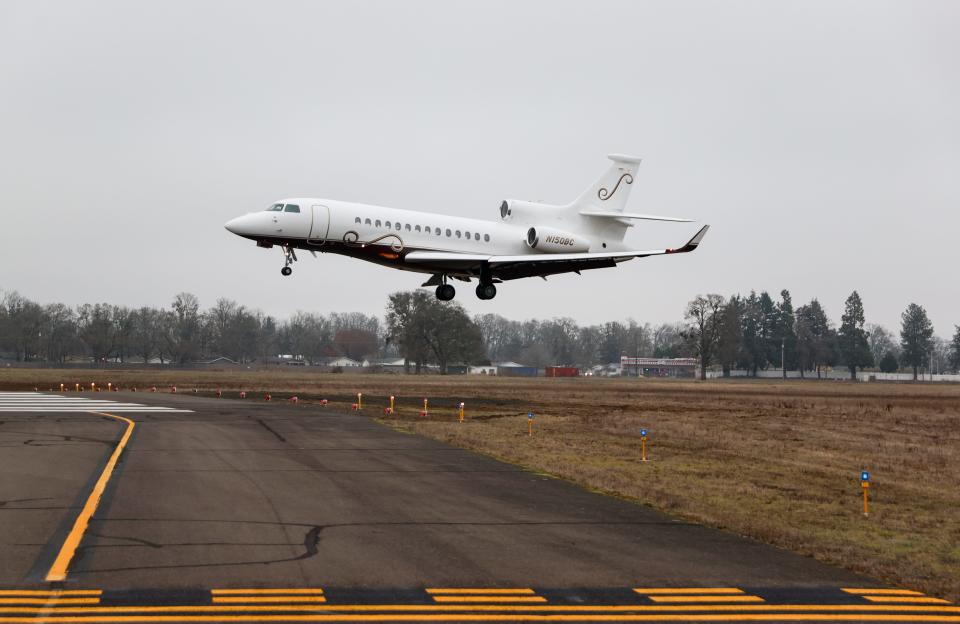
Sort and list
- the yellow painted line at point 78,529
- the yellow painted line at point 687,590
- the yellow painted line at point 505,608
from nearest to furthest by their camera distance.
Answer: the yellow painted line at point 505,608 → the yellow painted line at point 687,590 → the yellow painted line at point 78,529

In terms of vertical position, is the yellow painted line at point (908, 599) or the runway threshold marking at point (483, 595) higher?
the runway threshold marking at point (483, 595)

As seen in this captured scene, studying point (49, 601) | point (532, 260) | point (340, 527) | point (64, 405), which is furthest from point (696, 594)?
point (64, 405)

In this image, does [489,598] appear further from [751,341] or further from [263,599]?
[751,341]

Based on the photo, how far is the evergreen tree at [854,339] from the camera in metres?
165

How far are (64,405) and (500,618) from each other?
35.5m

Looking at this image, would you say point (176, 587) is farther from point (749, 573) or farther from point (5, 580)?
point (749, 573)

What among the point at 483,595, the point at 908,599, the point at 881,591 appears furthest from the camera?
the point at 881,591

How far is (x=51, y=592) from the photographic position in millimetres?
9711

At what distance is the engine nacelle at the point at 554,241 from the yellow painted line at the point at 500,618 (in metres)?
32.3

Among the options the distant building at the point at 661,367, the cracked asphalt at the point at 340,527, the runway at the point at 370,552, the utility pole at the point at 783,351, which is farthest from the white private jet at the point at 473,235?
the distant building at the point at 661,367

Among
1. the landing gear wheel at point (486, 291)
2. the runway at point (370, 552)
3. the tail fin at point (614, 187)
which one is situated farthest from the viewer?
the tail fin at point (614, 187)

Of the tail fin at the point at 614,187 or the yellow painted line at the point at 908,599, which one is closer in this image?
the yellow painted line at the point at 908,599

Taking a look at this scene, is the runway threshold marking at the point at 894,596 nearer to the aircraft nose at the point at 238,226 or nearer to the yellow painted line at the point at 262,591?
the yellow painted line at the point at 262,591

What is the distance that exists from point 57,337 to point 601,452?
141494mm
